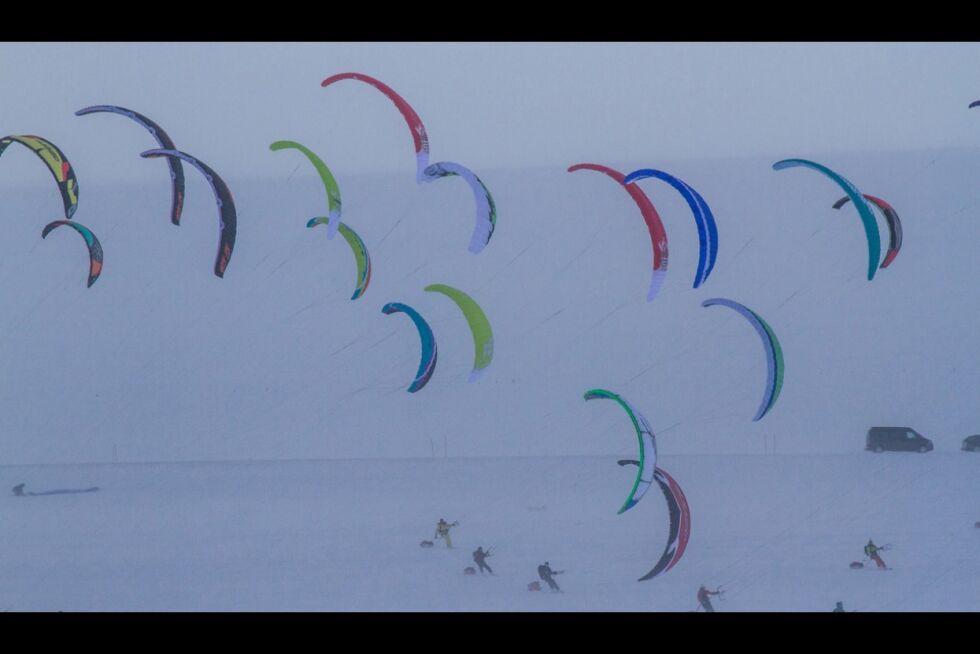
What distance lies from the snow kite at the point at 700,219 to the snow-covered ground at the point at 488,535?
0.72 meters

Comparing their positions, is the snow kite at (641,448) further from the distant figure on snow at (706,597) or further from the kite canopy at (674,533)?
the distant figure on snow at (706,597)

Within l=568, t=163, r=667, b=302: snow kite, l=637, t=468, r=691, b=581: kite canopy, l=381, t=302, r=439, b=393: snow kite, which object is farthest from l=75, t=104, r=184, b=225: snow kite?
l=637, t=468, r=691, b=581: kite canopy

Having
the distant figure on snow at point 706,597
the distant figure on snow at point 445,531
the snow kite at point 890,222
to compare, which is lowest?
the distant figure on snow at point 706,597

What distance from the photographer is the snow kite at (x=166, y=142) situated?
4.50m

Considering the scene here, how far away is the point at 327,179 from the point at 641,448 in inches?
62.2

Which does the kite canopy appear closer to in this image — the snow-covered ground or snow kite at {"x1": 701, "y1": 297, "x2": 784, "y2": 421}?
the snow-covered ground

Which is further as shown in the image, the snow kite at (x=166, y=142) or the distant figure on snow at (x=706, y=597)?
the snow kite at (x=166, y=142)

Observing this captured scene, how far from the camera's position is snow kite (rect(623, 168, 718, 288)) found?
14.5 feet

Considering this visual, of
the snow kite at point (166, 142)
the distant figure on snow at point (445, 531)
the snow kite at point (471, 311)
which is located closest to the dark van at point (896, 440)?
the snow kite at point (471, 311)

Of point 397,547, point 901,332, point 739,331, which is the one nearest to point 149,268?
point 397,547

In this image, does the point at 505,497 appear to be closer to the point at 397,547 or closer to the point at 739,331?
the point at 397,547

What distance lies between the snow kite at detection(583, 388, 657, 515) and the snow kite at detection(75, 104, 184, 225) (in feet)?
5.70

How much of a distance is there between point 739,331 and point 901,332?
2.01 feet

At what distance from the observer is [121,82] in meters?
4.52
